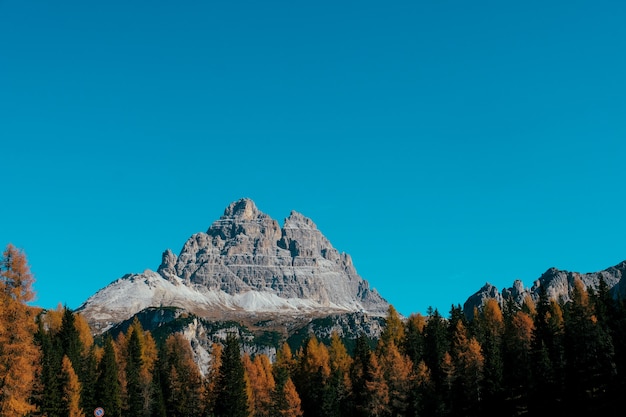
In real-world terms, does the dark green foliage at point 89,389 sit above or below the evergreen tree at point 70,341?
below

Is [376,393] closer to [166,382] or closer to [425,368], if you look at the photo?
[425,368]

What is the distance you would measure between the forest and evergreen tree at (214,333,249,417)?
0.49ft

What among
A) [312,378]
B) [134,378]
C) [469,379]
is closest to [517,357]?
[469,379]

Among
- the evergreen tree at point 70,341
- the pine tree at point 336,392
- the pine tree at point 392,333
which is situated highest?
the pine tree at point 392,333

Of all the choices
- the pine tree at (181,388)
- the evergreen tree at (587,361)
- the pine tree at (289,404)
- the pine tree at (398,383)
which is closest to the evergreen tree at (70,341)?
the pine tree at (181,388)

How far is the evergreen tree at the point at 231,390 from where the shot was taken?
9756 cm

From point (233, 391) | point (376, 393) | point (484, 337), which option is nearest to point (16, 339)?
point (233, 391)

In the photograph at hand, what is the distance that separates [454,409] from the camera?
100312mm

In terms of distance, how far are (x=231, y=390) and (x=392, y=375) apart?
23488mm

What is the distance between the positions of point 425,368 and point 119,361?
49195 mm

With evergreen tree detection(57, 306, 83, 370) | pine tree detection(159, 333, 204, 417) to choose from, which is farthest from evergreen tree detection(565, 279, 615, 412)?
evergreen tree detection(57, 306, 83, 370)

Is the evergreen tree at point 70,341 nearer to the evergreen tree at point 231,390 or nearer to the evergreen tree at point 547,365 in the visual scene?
the evergreen tree at point 231,390

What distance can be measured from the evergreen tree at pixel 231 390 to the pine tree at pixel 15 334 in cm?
4823

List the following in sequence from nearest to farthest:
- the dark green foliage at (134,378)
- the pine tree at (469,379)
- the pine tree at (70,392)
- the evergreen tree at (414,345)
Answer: the pine tree at (70,392)
the dark green foliage at (134,378)
the pine tree at (469,379)
the evergreen tree at (414,345)
